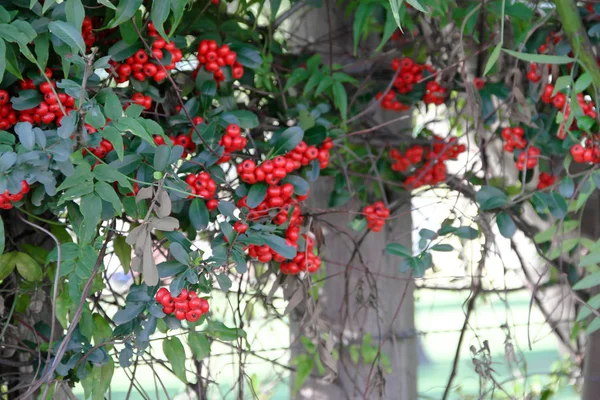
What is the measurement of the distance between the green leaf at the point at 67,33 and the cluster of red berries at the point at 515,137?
2.89ft

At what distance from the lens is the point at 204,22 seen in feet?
4.10

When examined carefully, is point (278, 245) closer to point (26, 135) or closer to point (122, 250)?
point (122, 250)

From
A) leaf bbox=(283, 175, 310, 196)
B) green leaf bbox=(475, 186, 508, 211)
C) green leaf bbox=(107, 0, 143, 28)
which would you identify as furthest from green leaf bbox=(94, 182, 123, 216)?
→ green leaf bbox=(475, 186, 508, 211)

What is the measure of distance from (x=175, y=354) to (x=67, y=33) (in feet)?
1.66

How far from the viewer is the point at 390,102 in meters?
1.55

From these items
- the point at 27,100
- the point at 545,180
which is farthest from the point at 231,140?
the point at 545,180

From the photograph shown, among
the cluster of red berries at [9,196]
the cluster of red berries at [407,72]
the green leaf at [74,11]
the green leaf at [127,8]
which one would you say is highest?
the cluster of red berries at [407,72]

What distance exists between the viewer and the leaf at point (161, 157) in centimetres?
93

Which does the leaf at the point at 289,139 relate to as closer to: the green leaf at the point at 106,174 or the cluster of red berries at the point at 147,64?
the cluster of red berries at the point at 147,64

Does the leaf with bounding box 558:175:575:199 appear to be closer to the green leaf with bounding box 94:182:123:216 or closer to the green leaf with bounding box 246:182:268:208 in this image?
the green leaf with bounding box 246:182:268:208

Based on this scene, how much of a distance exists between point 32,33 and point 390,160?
961 mm

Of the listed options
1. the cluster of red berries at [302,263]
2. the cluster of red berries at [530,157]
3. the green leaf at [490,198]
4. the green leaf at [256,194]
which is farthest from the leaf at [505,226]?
the green leaf at [256,194]

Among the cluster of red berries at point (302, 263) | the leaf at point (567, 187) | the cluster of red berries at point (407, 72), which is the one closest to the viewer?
the cluster of red berries at point (302, 263)

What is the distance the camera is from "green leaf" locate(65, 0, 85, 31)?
33.8 inches
